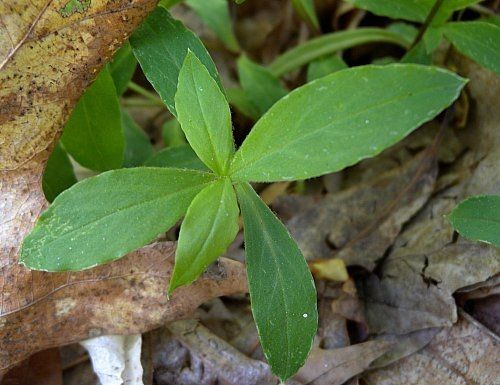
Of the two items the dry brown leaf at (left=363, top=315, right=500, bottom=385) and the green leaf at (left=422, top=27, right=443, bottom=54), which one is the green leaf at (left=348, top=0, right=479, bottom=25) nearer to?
the green leaf at (left=422, top=27, right=443, bottom=54)

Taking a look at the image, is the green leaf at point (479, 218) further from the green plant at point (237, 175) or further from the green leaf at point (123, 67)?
the green leaf at point (123, 67)

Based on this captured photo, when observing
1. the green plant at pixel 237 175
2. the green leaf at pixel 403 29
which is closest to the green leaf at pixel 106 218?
the green plant at pixel 237 175

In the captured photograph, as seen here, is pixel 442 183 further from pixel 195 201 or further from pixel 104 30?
pixel 104 30

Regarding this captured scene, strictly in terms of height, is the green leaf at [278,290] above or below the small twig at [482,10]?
above

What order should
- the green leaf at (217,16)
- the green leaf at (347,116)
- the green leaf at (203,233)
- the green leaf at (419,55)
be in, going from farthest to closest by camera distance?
the green leaf at (217,16), the green leaf at (419,55), the green leaf at (203,233), the green leaf at (347,116)

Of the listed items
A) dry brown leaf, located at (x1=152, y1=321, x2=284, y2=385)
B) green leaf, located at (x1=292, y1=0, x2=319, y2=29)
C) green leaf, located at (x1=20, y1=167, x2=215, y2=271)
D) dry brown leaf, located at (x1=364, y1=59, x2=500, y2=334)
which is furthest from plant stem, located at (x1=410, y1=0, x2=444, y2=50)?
dry brown leaf, located at (x1=152, y1=321, x2=284, y2=385)
